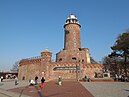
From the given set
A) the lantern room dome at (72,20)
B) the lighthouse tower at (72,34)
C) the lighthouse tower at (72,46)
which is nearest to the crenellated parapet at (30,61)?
the lighthouse tower at (72,46)

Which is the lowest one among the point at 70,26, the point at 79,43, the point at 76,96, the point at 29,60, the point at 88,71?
the point at 76,96

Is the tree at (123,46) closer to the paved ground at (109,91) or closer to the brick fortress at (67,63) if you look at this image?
the brick fortress at (67,63)

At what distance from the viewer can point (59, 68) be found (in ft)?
113

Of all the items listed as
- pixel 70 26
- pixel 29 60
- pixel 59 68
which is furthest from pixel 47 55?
pixel 70 26

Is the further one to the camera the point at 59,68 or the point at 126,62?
the point at 59,68

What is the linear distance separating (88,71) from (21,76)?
17991 millimetres

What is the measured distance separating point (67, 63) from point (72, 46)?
7512 millimetres

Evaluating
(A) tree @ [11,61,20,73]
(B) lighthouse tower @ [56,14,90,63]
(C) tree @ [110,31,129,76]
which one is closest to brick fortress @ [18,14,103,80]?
(B) lighthouse tower @ [56,14,90,63]

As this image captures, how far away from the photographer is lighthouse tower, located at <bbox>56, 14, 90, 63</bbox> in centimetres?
3928

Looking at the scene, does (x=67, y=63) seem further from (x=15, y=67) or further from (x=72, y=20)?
(x=15, y=67)

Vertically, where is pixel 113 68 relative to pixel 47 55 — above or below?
below

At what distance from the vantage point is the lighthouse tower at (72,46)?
3928 cm

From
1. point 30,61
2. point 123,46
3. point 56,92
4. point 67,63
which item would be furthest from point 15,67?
point 56,92

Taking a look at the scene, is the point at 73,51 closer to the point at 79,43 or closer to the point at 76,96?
the point at 79,43
